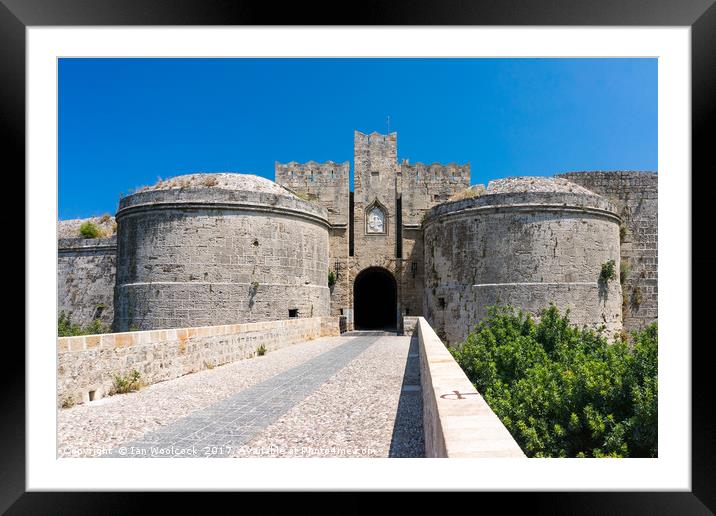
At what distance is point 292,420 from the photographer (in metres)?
5.38

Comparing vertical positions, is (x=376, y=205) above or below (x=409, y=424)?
above

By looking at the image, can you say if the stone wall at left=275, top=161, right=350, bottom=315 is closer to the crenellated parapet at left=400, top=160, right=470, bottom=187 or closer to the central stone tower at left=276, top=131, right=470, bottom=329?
the central stone tower at left=276, top=131, right=470, bottom=329

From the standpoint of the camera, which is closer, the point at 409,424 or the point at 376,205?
the point at 409,424

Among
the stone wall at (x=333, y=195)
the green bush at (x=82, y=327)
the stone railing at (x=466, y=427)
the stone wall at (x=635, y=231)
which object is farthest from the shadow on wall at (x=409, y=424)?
the green bush at (x=82, y=327)

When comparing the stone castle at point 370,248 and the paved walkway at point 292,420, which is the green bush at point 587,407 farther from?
the stone castle at point 370,248

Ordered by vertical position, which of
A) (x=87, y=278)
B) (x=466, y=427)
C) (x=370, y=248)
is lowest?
(x=466, y=427)

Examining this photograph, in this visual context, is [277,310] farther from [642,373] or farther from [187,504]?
[187,504]

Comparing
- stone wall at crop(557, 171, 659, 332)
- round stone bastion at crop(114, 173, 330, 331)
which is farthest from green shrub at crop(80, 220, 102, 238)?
stone wall at crop(557, 171, 659, 332)

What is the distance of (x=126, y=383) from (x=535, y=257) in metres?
12.6

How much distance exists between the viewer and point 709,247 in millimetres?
3287

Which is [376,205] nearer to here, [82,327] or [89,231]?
[89,231]
